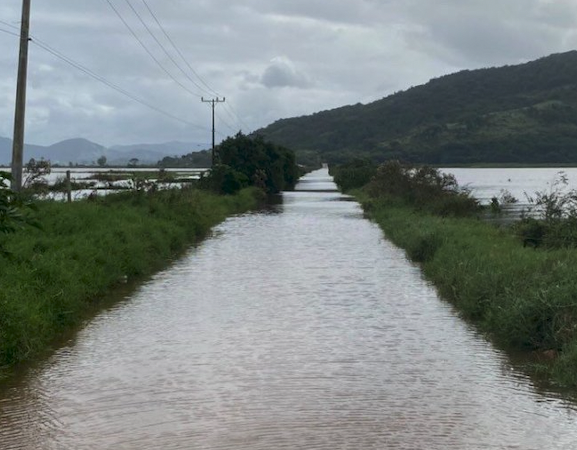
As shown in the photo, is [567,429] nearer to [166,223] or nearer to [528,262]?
Result: [528,262]

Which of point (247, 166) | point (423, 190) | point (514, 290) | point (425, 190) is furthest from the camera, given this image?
point (247, 166)

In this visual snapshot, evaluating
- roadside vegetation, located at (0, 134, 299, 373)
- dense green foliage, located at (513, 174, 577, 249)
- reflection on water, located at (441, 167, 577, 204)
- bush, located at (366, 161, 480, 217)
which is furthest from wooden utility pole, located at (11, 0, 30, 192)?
bush, located at (366, 161, 480, 217)

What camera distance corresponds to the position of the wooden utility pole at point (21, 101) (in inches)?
891

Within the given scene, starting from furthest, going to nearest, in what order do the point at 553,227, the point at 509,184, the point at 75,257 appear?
1. the point at 509,184
2. the point at 553,227
3. the point at 75,257

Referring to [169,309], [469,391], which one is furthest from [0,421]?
[169,309]

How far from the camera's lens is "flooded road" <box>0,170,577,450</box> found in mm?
8453

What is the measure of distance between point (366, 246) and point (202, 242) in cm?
623

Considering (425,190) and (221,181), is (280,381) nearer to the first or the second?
(425,190)

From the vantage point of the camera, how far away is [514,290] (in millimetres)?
13570

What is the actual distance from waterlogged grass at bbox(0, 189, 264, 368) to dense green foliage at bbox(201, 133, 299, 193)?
2286cm

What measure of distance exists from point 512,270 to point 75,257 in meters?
8.87

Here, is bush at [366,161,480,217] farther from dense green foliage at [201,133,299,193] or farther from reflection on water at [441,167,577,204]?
dense green foliage at [201,133,299,193]

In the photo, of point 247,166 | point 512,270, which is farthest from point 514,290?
point 247,166

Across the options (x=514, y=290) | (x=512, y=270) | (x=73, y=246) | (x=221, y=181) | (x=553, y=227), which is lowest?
(x=73, y=246)
